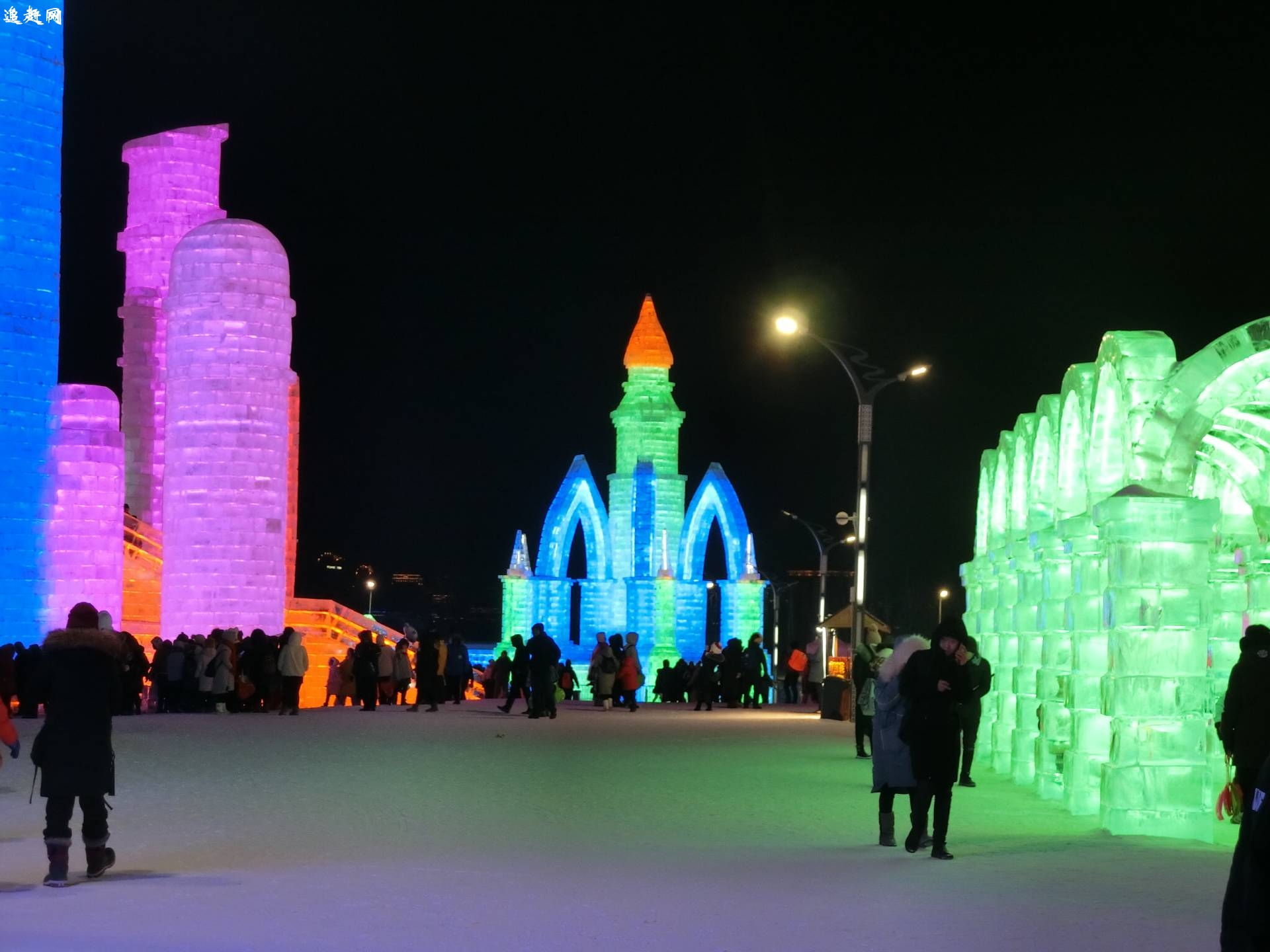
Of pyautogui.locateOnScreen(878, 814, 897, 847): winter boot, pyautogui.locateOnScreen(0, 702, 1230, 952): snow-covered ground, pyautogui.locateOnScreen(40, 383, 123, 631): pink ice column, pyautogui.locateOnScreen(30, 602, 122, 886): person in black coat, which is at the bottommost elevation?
pyautogui.locateOnScreen(0, 702, 1230, 952): snow-covered ground

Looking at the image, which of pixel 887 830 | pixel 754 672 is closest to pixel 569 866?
pixel 887 830

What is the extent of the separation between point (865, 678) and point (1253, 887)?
59.1 feet

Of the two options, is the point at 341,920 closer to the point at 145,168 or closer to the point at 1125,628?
the point at 1125,628

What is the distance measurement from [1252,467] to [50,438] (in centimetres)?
2783

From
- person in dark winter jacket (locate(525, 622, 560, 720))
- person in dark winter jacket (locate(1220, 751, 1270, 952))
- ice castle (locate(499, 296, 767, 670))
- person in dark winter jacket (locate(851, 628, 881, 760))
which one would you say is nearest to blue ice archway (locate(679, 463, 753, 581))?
ice castle (locate(499, 296, 767, 670))

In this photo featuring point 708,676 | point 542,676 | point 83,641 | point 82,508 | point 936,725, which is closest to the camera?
point 83,641

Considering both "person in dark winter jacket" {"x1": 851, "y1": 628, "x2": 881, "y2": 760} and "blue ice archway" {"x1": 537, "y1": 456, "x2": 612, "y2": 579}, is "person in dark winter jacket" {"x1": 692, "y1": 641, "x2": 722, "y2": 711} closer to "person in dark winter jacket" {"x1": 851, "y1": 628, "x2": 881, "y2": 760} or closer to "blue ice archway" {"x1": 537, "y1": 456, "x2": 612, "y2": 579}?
"person in dark winter jacket" {"x1": 851, "y1": 628, "x2": 881, "y2": 760}

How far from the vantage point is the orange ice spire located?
210ft

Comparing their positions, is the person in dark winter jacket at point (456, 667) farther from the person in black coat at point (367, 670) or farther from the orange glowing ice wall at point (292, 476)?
the orange glowing ice wall at point (292, 476)

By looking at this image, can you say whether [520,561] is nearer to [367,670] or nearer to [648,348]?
[648,348]

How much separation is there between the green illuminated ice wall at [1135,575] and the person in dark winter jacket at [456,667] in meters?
18.2

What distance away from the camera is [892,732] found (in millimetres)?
12750

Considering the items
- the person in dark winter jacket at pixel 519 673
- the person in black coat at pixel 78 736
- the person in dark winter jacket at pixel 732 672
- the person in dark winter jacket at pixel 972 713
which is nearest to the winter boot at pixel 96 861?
the person in black coat at pixel 78 736

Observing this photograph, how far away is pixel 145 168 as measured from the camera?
52.3 metres
